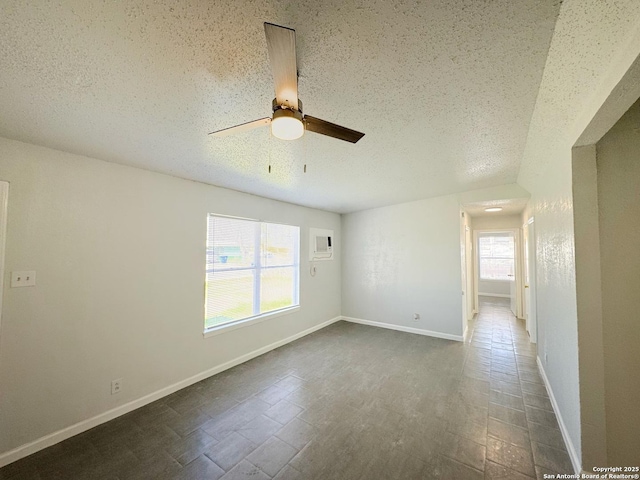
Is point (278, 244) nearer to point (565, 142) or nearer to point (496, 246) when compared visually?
point (565, 142)

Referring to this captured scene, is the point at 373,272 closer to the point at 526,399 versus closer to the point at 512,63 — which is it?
the point at 526,399

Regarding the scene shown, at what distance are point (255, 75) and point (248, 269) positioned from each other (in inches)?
110

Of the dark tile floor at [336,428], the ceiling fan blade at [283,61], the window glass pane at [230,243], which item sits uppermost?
the ceiling fan blade at [283,61]

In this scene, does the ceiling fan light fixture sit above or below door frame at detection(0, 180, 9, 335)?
above

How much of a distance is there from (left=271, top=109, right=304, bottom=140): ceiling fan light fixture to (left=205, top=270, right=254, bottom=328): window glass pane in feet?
8.21

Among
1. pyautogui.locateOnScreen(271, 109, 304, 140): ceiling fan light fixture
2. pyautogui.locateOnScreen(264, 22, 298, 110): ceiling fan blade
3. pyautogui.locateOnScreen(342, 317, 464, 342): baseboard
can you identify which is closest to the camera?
pyautogui.locateOnScreen(264, 22, 298, 110): ceiling fan blade

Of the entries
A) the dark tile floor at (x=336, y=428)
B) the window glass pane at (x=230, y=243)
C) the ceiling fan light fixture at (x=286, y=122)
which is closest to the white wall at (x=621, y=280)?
the dark tile floor at (x=336, y=428)

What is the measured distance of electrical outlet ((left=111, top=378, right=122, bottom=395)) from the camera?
90.9 inches

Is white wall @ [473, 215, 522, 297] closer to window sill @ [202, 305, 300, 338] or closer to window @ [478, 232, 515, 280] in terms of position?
window @ [478, 232, 515, 280]

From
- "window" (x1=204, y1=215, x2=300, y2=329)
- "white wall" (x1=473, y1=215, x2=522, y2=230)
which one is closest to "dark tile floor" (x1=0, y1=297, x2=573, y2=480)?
"window" (x1=204, y1=215, x2=300, y2=329)

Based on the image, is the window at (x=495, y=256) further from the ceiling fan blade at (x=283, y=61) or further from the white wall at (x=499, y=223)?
the ceiling fan blade at (x=283, y=61)

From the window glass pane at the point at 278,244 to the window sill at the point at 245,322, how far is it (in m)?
0.79

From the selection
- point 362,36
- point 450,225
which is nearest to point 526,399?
point 450,225

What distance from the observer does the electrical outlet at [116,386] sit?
231 centimetres
